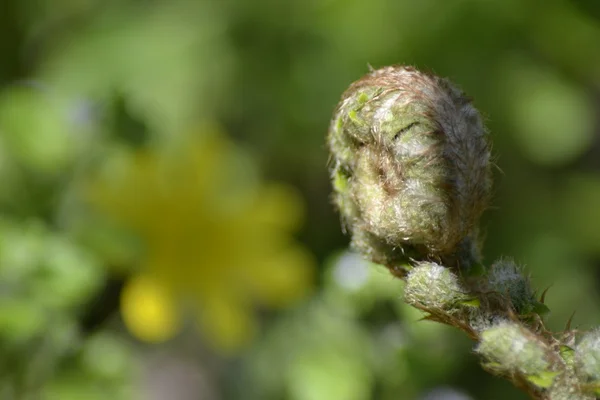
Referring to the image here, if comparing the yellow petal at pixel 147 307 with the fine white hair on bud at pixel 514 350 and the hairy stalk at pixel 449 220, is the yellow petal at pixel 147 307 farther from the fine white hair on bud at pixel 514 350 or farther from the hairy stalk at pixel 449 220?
the fine white hair on bud at pixel 514 350

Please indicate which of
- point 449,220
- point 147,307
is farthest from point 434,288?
point 147,307

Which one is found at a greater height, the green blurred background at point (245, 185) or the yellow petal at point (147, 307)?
the green blurred background at point (245, 185)

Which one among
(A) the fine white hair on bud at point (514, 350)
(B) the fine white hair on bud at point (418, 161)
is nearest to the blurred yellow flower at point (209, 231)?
(B) the fine white hair on bud at point (418, 161)

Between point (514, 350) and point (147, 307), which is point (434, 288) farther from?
point (147, 307)

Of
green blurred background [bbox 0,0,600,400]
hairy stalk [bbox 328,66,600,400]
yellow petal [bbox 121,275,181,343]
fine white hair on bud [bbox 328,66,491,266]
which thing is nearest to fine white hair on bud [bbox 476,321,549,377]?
hairy stalk [bbox 328,66,600,400]

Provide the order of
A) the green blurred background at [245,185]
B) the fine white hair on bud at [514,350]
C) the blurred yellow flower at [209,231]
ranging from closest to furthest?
the fine white hair on bud at [514,350] < the green blurred background at [245,185] < the blurred yellow flower at [209,231]

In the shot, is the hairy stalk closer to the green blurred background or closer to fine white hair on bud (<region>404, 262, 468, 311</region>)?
fine white hair on bud (<region>404, 262, 468, 311</region>)

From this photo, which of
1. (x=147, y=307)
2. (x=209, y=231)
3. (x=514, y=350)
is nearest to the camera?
(x=514, y=350)

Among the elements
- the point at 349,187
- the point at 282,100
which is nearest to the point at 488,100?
the point at 282,100
